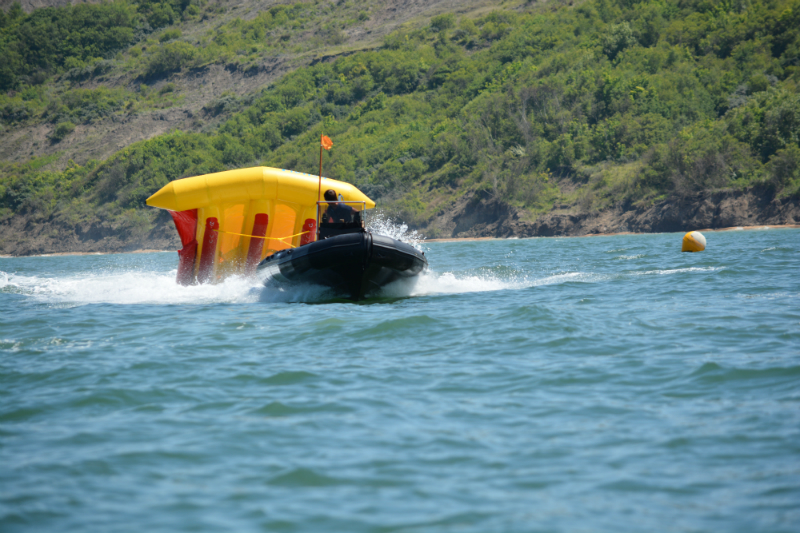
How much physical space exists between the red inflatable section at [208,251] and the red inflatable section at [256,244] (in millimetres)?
569

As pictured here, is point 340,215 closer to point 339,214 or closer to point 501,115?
point 339,214

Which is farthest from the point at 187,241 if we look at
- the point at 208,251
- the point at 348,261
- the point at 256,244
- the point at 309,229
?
the point at 348,261

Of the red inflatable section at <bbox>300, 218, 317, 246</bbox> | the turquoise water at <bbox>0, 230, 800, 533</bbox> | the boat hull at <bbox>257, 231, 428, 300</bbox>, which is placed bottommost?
the turquoise water at <bbox>0, 230, 800, 533</bbox>

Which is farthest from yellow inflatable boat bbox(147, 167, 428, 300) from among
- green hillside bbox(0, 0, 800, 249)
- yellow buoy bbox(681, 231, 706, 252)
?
green hillside bbox(0, 0, 800, 249)

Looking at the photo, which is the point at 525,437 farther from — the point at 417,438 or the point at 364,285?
the point at 364,285

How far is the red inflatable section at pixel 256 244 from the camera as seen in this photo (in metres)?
11.2

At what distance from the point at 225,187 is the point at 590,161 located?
36.9m

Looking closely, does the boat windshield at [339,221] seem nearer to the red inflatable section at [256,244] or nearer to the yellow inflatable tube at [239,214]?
the yellow inflatable tube at [239,214]

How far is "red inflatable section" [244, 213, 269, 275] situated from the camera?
11.2 metres

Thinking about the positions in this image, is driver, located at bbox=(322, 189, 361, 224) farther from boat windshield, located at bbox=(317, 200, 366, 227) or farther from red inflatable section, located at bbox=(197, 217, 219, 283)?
red inflatable section, located at bbox=(197, 217, 219, 283)

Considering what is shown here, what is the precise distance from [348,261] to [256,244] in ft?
10.3

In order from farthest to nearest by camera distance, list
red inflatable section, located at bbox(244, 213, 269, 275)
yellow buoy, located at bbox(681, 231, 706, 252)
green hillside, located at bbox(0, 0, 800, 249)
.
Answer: green hillside, located at bbox(0, 0, 800, 249)
yellow buoy, located at bbox(681, 231, 706, 252)
red inflatable section, located at bbox(244, 213, 269, 275)

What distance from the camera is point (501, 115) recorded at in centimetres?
4928

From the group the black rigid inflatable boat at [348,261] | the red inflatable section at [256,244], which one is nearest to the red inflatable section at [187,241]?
the red inflatable section at [256,244]
